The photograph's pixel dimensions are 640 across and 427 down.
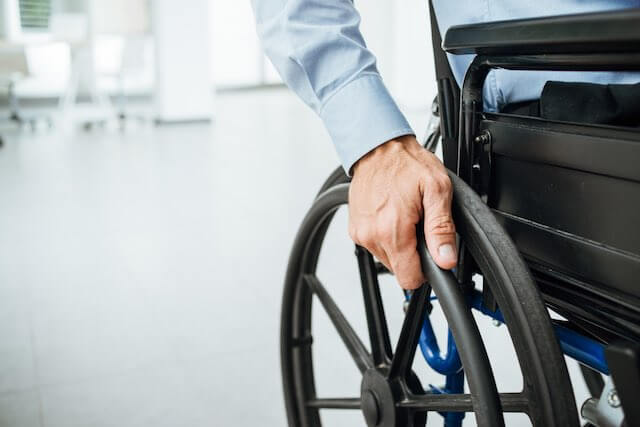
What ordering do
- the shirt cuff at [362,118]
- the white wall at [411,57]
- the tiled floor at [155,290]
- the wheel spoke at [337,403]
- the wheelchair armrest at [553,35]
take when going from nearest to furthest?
the wheelchair armrest at [553,35], the shirt cuff at [362,118], the wheel spoke at [337,403], the tiled floor at [155,290], the white wall at [411,57]

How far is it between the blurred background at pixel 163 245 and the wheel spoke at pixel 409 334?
0.75 metres

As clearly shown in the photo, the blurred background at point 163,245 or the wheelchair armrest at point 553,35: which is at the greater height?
the wheelchair armrest at point 553,35

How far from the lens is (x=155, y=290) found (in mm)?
2465

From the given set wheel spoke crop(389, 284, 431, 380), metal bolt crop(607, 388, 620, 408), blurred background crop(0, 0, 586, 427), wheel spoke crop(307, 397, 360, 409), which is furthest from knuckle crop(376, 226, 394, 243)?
blurred background crop(0, 0, 586, 427)

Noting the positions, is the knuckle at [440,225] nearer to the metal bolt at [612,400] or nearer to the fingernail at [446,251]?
the fingernail at [446,251]

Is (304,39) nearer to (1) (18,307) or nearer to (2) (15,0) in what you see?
(1) (18,307)

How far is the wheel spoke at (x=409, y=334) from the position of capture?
84 centimetres

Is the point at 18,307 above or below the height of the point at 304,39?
below

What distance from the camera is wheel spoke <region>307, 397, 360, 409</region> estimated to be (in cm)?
107

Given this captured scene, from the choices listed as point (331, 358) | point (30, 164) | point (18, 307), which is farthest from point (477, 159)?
point (30, 164)

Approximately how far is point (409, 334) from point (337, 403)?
0.97ft

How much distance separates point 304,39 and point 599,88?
31cm

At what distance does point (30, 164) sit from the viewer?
4.83m

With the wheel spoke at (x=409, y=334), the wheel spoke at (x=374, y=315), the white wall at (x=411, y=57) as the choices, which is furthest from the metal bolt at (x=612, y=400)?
the white wall at (x=411, y=57)
